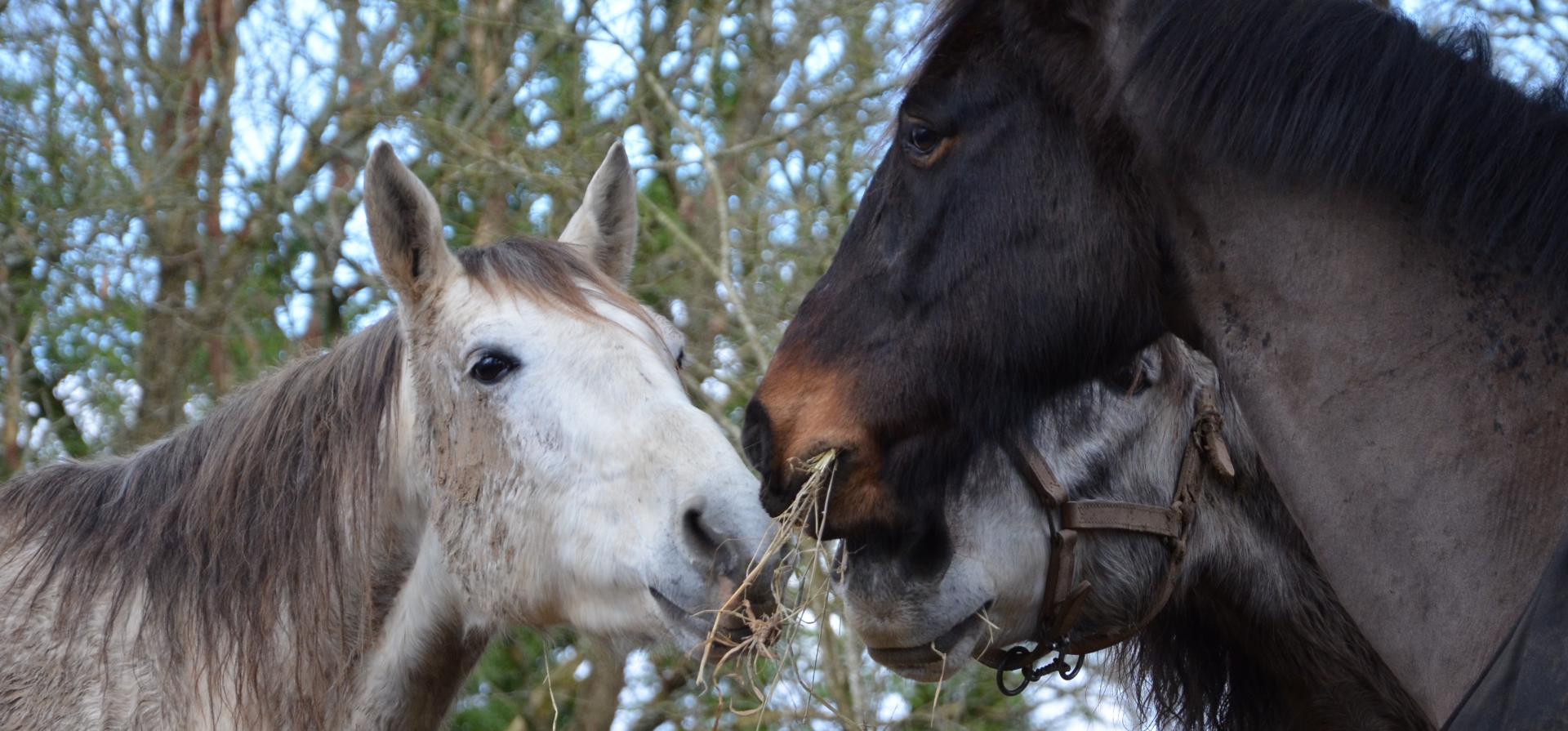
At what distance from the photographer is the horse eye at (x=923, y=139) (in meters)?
2.29

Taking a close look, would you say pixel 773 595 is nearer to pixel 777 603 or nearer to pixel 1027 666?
pixel 777 603

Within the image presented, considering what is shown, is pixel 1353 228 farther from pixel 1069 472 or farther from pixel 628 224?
pixel 628 224

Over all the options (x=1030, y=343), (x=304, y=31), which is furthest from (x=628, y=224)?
(x=304, y=31)

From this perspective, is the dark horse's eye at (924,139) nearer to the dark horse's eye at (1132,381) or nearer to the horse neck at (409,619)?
the dark horse's eye at (1132,381)

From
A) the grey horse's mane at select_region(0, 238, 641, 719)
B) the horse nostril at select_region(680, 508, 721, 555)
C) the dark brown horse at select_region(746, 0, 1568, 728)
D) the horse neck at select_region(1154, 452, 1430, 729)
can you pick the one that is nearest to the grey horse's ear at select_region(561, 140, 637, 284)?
the grey horse's mane at select_region(0, 238, 641, 719)

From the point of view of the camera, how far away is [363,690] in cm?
285

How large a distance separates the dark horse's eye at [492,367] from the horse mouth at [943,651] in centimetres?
95

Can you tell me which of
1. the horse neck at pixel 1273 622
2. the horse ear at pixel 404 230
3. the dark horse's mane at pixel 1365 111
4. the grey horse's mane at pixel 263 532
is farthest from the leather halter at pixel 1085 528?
the horse ear at pixel 404 230

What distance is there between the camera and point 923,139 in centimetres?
230

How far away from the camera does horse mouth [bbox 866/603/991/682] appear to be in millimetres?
2758

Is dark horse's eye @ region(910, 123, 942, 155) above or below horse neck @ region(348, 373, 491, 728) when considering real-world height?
above

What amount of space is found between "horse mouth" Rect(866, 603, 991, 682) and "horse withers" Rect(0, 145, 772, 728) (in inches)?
14.2

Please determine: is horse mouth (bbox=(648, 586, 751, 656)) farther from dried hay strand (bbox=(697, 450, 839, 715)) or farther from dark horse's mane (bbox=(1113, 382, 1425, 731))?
dark horse's mane (bbox=(1113, 382, 1425, 731))

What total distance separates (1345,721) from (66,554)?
2.88m
